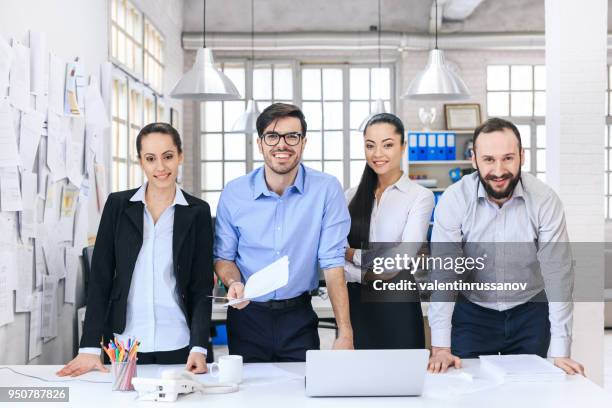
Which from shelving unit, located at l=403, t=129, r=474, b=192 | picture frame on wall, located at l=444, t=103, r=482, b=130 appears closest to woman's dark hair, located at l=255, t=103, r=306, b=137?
shelving unit, located at l=403, t=129, r=474, b=192

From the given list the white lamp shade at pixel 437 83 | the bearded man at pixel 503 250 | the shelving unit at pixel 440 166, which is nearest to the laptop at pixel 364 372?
the bearded man at pixel 503 250

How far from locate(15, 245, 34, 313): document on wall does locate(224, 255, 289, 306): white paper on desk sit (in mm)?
1551

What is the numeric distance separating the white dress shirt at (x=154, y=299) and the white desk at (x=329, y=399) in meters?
0.22

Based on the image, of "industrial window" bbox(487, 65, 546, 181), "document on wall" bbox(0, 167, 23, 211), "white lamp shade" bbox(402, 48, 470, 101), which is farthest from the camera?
"industrial window" bbox(487, 65, 546, 181)

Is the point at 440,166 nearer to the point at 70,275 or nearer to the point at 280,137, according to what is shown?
the point at 70,275

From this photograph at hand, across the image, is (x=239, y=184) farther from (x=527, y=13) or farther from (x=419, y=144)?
(x=527, y=13)

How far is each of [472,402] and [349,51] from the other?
7.89 m

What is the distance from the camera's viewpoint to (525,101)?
9.58 metres

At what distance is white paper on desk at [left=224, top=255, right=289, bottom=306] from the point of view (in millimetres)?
2113

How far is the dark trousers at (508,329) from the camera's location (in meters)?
2.70

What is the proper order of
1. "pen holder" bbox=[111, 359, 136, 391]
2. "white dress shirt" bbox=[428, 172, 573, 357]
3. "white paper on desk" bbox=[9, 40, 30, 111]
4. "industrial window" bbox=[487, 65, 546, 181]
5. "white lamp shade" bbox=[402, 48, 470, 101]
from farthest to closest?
"industrial window" bbox=[487, 65, 546, 181] → "white lamp shade" bbox=[402, 48, 470, 101] → "white paper on desk" bbox=[9, 40, 30, 111] → "white dress shirt" bbox=[428, 172, 573, 357] → "pen holder" bbox=[111, 359, 136, 391]

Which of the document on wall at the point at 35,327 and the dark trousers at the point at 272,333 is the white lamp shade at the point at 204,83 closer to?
the document on wall at the point at 35,327

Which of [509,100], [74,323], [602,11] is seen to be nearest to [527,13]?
[509,100]

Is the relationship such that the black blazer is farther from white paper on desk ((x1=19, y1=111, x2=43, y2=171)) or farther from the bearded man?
white paper on desk ((x1=19, y1=111, x2=43, y2=171))
